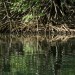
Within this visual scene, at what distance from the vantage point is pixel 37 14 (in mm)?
24531

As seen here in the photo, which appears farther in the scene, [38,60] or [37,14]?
[37,14]

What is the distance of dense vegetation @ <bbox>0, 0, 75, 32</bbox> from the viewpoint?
950 inches

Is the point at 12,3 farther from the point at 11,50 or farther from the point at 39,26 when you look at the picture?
the point at 11,50

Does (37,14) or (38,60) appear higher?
(37,14)

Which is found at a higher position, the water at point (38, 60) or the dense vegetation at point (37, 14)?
the dense vegetation at point (37, 14)

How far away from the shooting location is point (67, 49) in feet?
50.4

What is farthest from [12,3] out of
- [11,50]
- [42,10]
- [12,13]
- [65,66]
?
[65,66]

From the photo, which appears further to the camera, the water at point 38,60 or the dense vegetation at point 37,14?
the dense vegetation at point 37,14

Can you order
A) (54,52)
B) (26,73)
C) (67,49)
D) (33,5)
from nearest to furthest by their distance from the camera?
(26,73) → (54,52) → (67,49) → (33,5)

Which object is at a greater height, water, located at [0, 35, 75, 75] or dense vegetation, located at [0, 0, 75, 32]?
dense vegetation, located at [0, 0, 75, 32]

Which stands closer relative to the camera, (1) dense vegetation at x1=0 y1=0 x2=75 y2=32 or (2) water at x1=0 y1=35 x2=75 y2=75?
(2) water at x1=0 y1=35 x2=75 y2=75

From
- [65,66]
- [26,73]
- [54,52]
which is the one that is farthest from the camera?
[54,52]

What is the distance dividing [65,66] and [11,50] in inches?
162

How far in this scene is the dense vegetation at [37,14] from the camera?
24.1 meters
